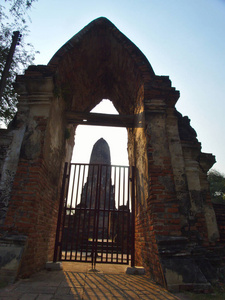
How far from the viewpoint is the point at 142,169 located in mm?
4352

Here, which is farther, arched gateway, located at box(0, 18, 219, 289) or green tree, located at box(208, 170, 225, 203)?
green tree, located at box(208, 170, 225, 203)

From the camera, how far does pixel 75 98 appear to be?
6.07m

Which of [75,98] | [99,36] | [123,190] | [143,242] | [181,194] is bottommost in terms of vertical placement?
[143,242]

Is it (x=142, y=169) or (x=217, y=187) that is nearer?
(x=142, y=169)

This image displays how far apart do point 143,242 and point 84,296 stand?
1.92m

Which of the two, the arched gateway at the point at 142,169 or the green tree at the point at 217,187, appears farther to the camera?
the green tree at the point at 217,187

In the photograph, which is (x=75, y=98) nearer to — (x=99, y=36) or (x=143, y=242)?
(x=99, y=36)

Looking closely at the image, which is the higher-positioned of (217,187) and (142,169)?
(217,187)

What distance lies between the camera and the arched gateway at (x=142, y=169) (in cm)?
301

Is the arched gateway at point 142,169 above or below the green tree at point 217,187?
below

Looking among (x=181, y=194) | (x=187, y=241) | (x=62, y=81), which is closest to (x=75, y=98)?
(x=62, y=81)

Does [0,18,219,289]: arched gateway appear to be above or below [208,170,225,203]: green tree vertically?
below

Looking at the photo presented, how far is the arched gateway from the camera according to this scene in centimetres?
301

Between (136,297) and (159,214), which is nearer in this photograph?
(136,297)
